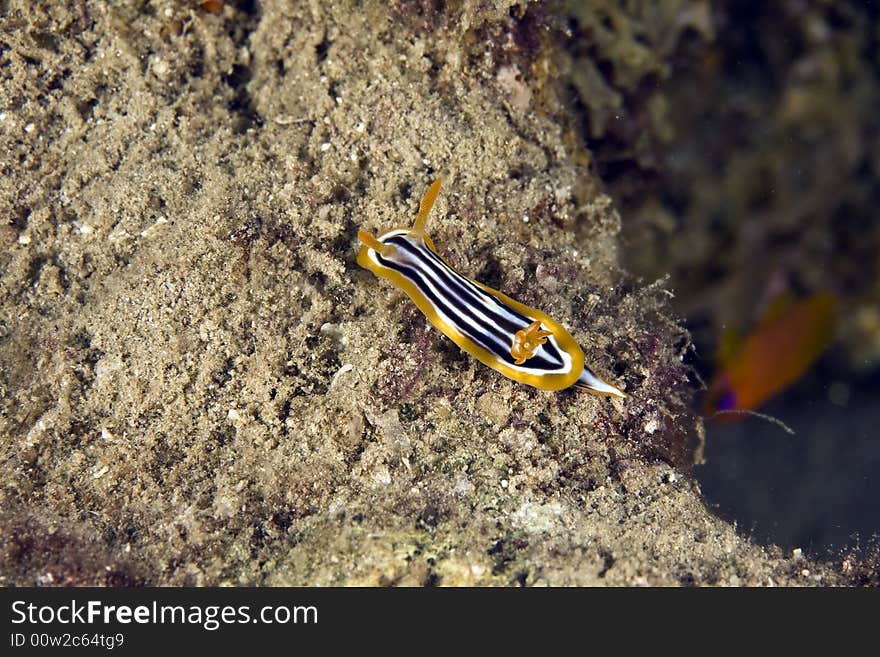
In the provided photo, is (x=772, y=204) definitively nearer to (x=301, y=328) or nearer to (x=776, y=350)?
(x=776, y=350)

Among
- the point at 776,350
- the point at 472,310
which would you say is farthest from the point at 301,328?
the point at 776,350

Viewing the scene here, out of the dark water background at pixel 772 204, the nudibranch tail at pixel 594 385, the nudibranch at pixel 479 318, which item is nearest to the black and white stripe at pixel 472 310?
the nudibranch at pixel 479 318

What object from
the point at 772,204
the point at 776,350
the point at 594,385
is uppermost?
the point at 772,204

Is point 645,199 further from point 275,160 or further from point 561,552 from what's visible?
point 561,552

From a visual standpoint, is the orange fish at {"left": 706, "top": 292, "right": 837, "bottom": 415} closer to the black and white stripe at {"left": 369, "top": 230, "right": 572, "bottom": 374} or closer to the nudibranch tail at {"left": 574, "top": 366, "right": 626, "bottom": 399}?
the nudibranch tail at {"left": 574, "top": 366, "right": 626, "bottom": 399}

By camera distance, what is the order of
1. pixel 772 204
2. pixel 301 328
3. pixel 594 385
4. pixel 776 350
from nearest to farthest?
pixel 594 385, pixel 301 328, pixel 772 204, pixel 776 350

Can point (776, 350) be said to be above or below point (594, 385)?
above

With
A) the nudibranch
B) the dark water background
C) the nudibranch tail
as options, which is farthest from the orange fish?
the nudibranch
